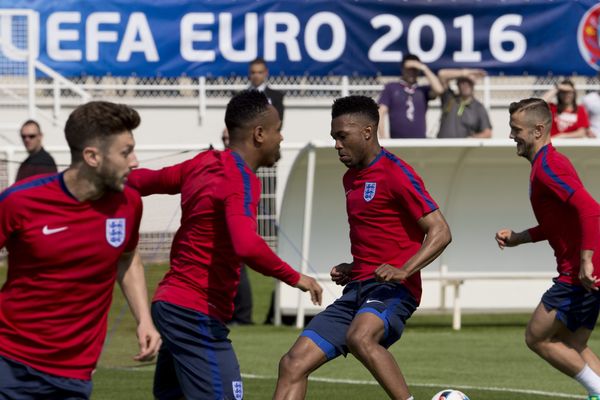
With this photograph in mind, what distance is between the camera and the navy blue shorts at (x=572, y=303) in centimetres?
895

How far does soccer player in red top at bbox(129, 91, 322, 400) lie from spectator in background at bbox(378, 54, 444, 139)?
29.6 feet

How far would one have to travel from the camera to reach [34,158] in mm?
14938

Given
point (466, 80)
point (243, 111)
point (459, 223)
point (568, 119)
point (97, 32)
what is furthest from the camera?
point (97, 32)

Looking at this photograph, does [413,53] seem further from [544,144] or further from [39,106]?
[544,144]

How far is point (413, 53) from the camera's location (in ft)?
59.2

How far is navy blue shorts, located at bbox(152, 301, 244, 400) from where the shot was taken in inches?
276

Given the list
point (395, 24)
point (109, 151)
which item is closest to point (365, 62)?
point (395, 24)

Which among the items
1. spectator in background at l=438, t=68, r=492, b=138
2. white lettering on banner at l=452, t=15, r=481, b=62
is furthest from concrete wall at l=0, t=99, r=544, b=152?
spectator in background at l=438, t=68, r=492, b=138

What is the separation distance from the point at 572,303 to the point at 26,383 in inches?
167

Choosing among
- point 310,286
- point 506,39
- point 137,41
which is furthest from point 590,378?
point 137,41

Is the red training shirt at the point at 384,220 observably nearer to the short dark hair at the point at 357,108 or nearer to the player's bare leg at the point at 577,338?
the short dark hair at the point at 357,108

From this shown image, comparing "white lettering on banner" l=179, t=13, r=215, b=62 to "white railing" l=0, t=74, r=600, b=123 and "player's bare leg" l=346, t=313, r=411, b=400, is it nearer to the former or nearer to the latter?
"white railing" l=0, t=74, r=600, b=123

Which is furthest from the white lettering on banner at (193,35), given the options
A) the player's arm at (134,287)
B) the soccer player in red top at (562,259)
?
the player's arm at (134,287)

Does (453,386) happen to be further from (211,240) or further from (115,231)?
(115,231)
